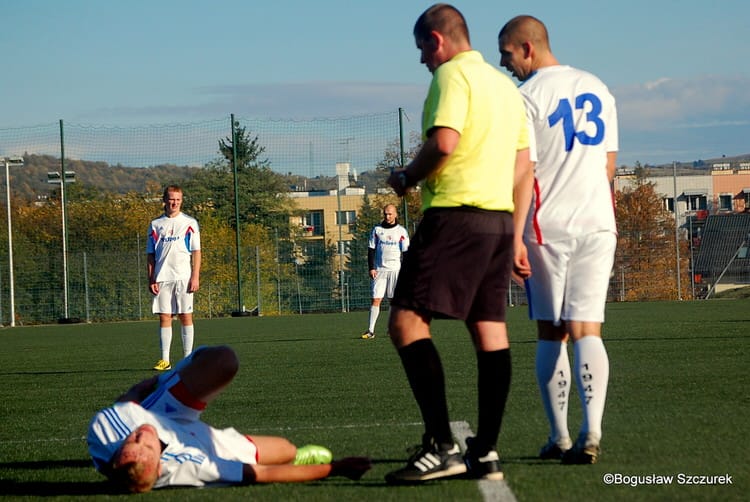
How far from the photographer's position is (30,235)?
Answer: 3078 centimetres

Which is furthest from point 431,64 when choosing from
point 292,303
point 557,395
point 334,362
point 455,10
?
point 292,303

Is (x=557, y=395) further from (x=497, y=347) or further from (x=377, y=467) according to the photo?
(x=377, y=467)

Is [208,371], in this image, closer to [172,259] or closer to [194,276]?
[194,276]

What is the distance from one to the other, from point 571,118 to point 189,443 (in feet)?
7.46

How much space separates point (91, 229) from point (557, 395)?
1105 inches

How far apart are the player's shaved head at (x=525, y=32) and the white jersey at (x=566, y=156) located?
0.59ft

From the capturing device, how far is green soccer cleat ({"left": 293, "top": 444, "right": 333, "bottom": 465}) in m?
4.75

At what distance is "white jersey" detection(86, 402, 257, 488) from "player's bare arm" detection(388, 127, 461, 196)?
1.37 meters

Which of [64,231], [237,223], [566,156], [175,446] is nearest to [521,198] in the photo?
[566,156]

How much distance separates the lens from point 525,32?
505 centimetres

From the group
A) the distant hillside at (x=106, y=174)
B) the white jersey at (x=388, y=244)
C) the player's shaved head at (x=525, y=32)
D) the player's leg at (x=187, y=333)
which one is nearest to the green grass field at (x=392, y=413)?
the player's leg at (x=187, y=333)

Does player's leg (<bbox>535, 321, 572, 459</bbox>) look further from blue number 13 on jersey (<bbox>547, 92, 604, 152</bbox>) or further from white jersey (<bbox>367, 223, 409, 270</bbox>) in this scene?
white jersey (<bbox>367, 223, 409, 270</bbox>)

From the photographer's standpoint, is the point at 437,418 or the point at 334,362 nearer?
the point at 437,418

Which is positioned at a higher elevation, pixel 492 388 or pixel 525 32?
pixel 525 32
